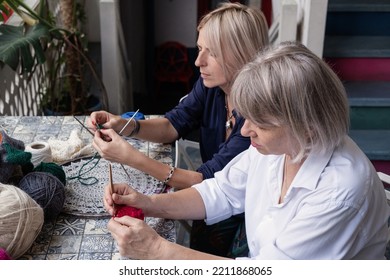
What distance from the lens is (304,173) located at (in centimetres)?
124

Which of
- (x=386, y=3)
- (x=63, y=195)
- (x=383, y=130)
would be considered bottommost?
(x=383, y=130)

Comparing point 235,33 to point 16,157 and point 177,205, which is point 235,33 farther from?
point 16,157

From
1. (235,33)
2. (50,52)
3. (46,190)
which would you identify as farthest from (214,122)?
(50,52)

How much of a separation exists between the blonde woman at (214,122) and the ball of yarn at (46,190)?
25cm

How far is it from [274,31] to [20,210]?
7.13 ft

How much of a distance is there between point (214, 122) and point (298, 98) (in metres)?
0.85

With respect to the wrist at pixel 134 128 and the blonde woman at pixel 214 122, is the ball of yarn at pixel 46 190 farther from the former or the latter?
the wrist at pixel 134 128

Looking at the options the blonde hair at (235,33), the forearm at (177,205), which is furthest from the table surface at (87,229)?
the blonde hair at (235,33)

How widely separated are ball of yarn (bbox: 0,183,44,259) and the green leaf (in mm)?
1304

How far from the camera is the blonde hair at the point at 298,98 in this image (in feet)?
3.74

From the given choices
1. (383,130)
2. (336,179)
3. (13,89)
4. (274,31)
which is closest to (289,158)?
(336,179)

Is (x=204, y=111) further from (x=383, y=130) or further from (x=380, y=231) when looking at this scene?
(x=383, y=130)

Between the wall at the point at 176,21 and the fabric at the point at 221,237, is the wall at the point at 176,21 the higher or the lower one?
the higher one

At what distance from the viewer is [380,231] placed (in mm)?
1268
